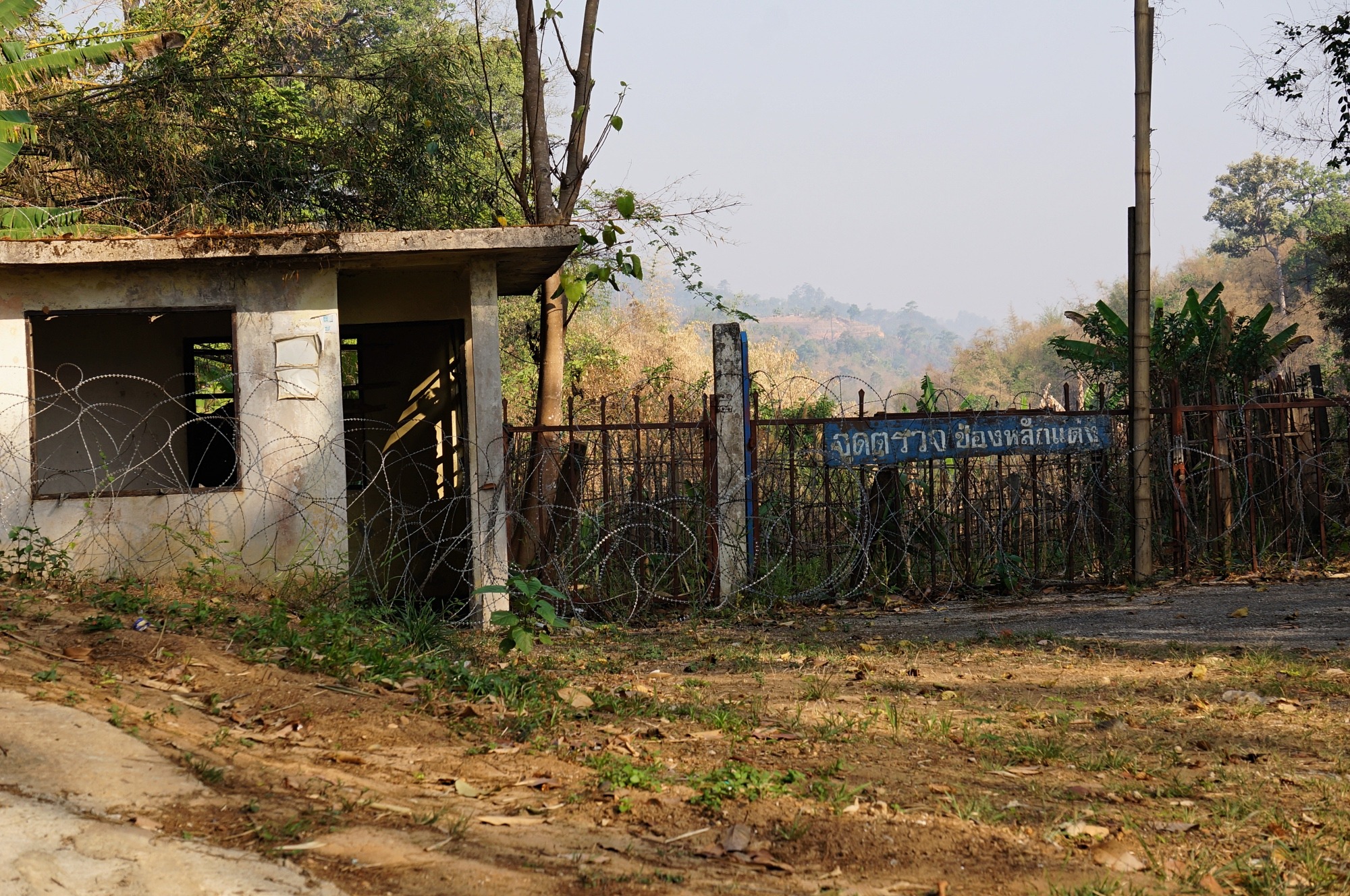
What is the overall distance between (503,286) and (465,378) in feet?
3.01

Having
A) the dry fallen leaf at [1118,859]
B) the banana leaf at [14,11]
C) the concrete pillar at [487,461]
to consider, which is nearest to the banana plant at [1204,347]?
the concrete pillar at [487,461]

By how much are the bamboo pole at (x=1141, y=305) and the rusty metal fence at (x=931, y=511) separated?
20 centimetres

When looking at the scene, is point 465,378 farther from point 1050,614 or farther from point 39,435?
point 1050,614

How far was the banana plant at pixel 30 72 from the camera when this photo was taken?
9133 mm

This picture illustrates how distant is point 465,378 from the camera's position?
991 cm

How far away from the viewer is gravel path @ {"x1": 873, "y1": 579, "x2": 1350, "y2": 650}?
23.6 ft

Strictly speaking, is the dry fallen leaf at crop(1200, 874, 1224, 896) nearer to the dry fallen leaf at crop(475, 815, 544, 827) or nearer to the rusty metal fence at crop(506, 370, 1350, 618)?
the dry fallen leaf at crop(475, 815, 544, 827)

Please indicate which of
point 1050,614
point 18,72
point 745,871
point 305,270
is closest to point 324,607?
point 305,270

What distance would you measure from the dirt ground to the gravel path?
5.9 inches

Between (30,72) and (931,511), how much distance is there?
31.2 ft

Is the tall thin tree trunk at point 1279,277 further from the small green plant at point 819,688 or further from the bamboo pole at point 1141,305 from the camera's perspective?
the small green plant at point 819,688

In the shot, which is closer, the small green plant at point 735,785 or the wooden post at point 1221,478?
the small green plant at point 735,785

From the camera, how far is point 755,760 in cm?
459

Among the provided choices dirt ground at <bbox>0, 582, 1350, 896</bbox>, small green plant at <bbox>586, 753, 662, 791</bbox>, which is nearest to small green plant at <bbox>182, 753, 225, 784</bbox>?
dirt ground at <bbox>0, 582, 1350, 896</bbox>
